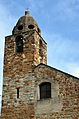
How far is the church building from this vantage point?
17000mm

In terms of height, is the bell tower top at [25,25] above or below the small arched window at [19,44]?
above

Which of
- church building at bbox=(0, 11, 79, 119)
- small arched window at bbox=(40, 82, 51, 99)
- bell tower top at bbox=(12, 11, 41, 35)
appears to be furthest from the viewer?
bell tower top at bbox=(12, 11, 41, 35)

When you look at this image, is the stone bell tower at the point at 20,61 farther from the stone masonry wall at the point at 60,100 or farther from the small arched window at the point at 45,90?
the stone masonry wall at the point at 60,100

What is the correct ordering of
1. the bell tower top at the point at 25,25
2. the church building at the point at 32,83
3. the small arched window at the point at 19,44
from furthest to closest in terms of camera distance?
the bell tower top at the point at 25,25
the small arched window at the point at 19,44
the church building at the point at 32,83

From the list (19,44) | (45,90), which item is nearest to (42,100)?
(45,90)

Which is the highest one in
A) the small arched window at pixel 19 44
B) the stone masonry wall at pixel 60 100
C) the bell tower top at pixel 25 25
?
the bell tower top at pixel 25 25

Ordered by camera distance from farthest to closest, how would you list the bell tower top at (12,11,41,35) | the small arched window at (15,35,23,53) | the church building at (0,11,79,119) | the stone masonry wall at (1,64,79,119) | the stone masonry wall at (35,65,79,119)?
the bell tower top at (12,11,41,35), the small arched window at (15,35,23,53), the church building at (0,11,79,119), the stone masonry wall at (1,64,79,119), the stone masonry wall at (35,65,79,119)

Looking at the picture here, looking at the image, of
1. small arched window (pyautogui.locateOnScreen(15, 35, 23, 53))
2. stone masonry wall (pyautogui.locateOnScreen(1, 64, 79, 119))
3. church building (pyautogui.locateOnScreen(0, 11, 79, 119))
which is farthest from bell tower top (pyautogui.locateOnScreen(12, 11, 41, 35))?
stone masonry wall (pyautogui.locateOnScreen(1, 64, 79, 119))

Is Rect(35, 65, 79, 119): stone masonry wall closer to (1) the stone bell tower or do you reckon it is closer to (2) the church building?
(2) the church building

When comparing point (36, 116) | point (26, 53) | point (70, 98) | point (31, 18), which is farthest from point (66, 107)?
point (31, 18)

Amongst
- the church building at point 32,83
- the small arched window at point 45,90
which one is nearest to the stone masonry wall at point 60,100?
the church building at point 32,83

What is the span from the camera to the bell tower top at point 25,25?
67.5 feet

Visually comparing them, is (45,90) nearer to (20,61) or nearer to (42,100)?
(42,100)

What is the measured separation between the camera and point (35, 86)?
18.2 meters
